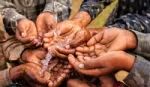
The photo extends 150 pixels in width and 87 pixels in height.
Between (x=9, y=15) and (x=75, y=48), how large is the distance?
27.1 inches

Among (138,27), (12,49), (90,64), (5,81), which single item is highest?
(138,27)

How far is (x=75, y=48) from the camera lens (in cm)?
201

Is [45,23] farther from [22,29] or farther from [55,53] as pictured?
[55,53]

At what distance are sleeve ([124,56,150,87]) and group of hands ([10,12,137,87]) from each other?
3 cm

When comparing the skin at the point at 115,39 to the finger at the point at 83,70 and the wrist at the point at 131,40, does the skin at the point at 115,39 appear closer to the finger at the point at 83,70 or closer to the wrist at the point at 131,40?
the wrist at the point at 131,40

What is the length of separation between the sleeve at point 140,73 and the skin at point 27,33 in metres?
0.73

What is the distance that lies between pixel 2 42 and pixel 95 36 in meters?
0.83

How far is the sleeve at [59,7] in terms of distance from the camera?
2477mm

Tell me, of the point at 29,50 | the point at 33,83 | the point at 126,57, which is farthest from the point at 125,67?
the point at 29,50

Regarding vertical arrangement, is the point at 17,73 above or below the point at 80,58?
below

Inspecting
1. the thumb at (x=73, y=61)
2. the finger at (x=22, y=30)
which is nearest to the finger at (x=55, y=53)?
the thumb at (x=73, y=61)

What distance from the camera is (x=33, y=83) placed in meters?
2.01

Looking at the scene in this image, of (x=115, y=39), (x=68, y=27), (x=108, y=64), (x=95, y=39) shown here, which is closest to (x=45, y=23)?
(x=68, y=27)

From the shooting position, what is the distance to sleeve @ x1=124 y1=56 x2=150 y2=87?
5.53 feet
